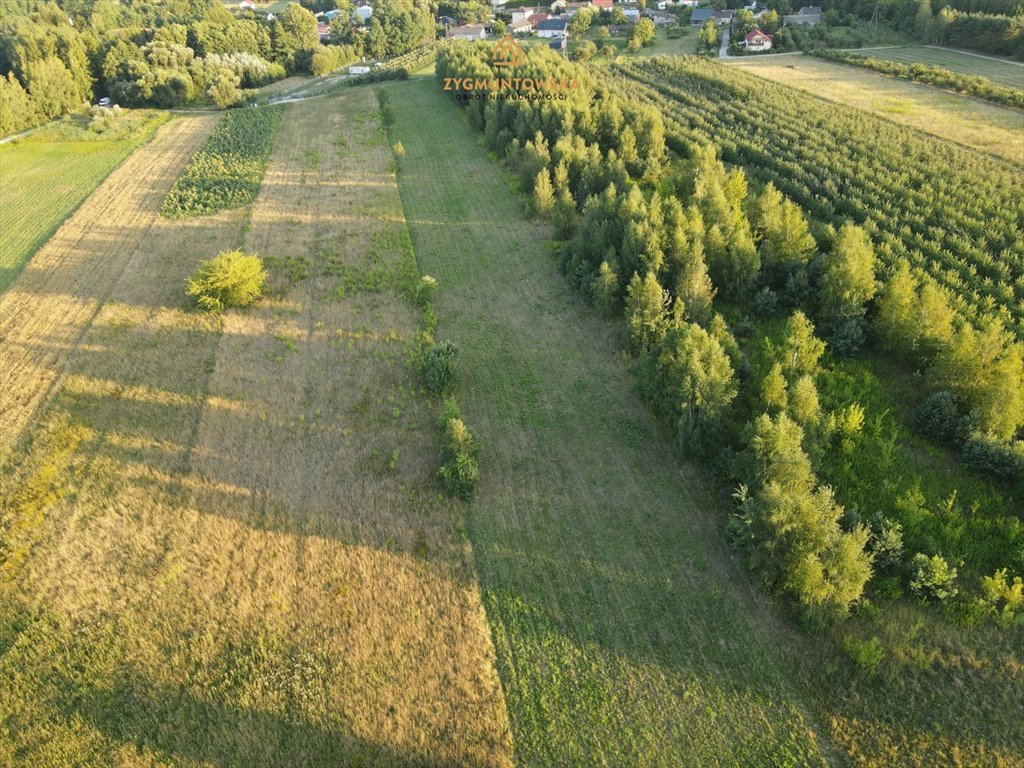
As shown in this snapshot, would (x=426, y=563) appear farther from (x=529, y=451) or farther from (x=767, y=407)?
(x=767, y=407)

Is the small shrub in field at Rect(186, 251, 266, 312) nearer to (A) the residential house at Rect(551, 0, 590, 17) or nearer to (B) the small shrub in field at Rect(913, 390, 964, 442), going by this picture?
(B) the small shrub in field at Rect(913, 390, 964, 442)

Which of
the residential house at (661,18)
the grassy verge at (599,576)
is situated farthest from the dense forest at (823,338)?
the residential house at (661,18)

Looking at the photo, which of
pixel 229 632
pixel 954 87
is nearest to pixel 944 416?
pixel 229 632

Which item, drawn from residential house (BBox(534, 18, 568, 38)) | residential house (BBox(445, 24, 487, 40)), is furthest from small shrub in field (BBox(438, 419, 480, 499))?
residential house (BBox(445, 24, 487, 40))

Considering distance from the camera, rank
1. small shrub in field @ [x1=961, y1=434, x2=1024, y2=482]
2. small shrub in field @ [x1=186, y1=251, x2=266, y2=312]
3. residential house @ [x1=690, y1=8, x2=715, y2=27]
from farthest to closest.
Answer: residential house @ [x1=690, y1=8, x2=715, y2=27] → small shrub in field @ [x1=186, y1=251, x2=266, y2=312] → small shrub in field @ [x1=961, y1=434, x2=1024, y2=482]

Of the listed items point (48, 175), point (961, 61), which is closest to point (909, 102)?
point (961, 61)

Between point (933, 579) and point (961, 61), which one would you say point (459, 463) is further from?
point (961, 61)
